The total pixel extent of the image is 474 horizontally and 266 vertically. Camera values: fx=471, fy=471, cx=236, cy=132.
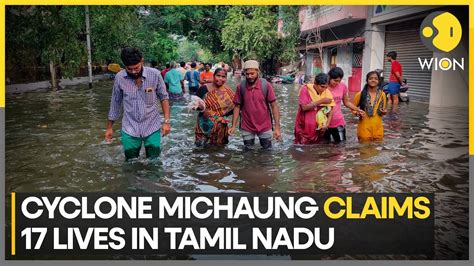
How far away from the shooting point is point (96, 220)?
11.4ft

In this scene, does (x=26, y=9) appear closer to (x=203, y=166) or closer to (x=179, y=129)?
(x=179, y=129)

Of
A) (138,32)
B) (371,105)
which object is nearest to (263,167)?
(371,105)

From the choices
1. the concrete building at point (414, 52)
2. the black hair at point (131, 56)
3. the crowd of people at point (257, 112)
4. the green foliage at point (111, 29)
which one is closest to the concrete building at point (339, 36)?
the concrete building at point (414, 52)

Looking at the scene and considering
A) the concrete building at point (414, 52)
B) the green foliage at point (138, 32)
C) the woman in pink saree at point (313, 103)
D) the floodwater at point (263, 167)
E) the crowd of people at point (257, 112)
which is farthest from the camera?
the concrete building at point (414, 52)

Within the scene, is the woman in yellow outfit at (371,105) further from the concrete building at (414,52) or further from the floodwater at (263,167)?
the concrete building at (414,52)

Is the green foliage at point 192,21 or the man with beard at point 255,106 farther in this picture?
the green foliage at point 192,21

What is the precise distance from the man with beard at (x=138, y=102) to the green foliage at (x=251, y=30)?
22.0 m

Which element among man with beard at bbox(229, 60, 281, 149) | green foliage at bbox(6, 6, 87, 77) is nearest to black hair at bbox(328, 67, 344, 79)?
man with beard at bbox(229, 60, 281, 149)

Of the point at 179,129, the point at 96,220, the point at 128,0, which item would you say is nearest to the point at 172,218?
the point at 96,220

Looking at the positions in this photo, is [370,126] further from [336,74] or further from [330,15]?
[330,15]

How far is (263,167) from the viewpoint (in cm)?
586

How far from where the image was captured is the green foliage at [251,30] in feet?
88.4

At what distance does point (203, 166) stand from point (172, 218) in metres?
2.20

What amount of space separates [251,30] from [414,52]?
12.6 m
